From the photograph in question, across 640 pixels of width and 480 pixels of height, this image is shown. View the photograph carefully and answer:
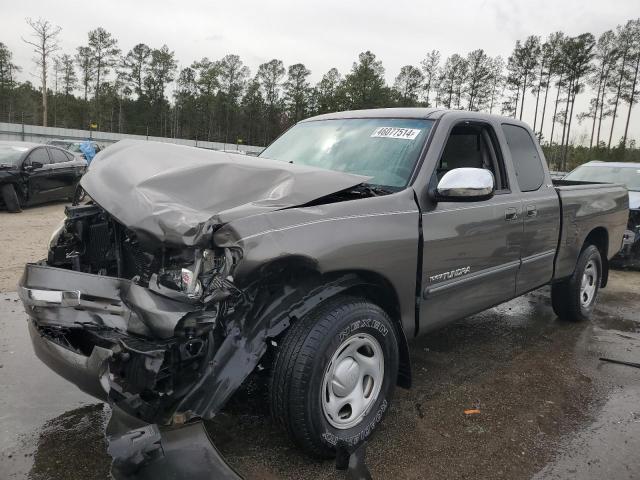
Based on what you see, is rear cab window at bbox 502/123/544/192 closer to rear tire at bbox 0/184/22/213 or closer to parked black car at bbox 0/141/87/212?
parked black car at bbox 0/141/87/212

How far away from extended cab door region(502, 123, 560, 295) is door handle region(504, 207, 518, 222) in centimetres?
14

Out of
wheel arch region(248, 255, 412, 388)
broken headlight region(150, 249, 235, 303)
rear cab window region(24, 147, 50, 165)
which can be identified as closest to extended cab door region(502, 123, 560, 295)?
wheel arch region(248, 255, 412, 388)

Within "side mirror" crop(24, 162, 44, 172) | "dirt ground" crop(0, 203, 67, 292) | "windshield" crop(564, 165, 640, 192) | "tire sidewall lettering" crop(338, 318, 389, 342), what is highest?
"windshield" crop(564, 165, 640, 192)

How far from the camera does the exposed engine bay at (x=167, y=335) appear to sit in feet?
6.82

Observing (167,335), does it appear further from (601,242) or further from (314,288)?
(601,242)

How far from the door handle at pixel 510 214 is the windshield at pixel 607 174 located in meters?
6.23

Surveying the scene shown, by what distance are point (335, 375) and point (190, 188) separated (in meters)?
1.26

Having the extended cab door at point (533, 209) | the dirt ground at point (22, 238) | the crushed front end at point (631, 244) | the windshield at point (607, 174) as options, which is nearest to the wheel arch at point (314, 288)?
the extended cab door at point (533, 209)

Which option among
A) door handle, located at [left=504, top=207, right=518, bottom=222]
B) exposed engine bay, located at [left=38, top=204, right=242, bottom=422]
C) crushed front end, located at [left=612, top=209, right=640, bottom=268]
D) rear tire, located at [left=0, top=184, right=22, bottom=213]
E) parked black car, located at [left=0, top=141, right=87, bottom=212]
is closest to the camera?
exposed engine bay, located at [left=38, top=204, right=242, bottom=422]

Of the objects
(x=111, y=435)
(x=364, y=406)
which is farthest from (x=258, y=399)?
(x=111, y=435)

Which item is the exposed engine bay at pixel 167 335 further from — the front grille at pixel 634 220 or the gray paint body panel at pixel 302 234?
the front grille at pixel 634 220

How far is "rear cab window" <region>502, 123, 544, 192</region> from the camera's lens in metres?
4.20

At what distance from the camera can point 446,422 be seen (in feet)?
10.5

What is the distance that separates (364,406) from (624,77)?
2119 inches
